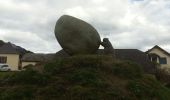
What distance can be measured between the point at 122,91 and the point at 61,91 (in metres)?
2.36

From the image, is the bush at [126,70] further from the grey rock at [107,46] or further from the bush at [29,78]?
the bush at [29,78]

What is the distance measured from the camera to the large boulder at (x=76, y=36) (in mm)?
17250

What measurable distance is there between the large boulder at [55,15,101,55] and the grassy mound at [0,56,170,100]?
1.52 meters

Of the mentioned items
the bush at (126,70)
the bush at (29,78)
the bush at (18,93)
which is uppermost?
the bush at (126,70)

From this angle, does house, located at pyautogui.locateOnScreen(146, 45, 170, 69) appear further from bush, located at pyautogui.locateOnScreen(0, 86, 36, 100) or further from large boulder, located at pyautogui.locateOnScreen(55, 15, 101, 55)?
bush, located at pyautogui.locateOnScreen(0, 86, 36, 100)

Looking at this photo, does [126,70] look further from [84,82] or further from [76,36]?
Answer: [76,36]

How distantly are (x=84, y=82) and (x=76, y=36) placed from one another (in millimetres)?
4101

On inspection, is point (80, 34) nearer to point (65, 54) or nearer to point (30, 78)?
point (65, 54)

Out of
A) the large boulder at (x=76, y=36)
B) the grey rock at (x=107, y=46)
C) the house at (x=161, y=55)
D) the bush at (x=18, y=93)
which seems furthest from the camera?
the house at (x=161, y=55)

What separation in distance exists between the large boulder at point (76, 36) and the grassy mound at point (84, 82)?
1515 millimetres

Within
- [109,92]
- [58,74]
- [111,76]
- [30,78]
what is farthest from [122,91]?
[30,78]

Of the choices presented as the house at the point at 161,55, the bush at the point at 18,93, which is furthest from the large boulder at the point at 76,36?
the house at the point at 161,55

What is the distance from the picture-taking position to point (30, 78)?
47.0 ft

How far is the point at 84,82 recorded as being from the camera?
13703 mm
